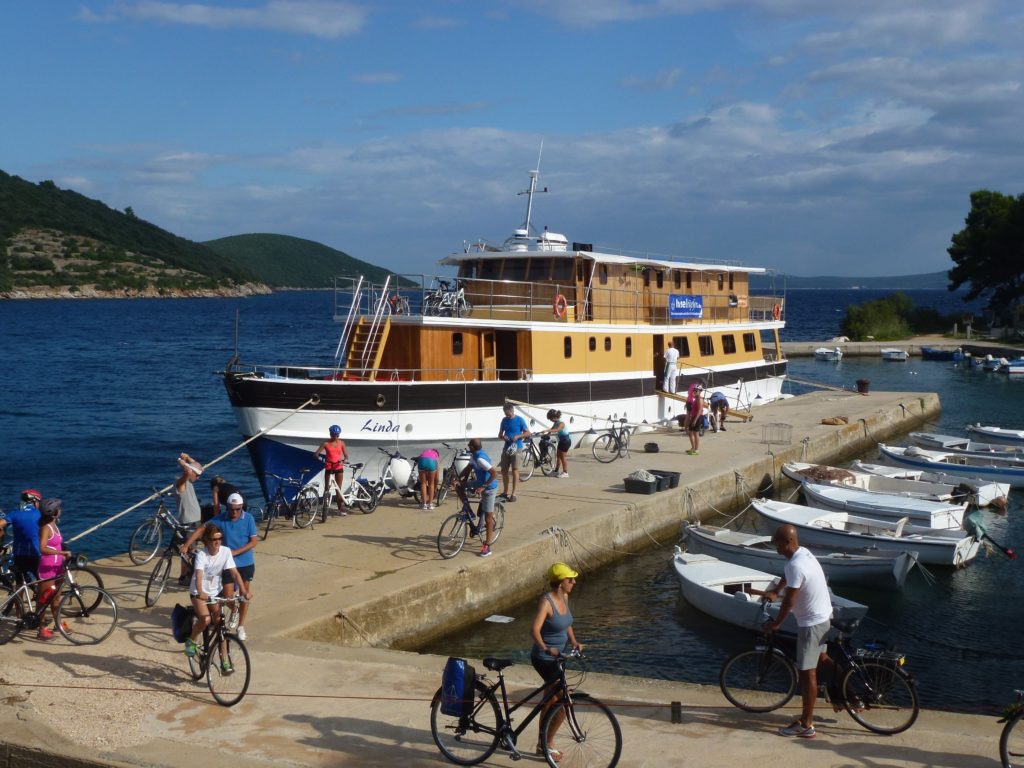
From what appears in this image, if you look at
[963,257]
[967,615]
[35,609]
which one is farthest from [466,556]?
[963,257]

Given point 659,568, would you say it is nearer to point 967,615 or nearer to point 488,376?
point 967,615

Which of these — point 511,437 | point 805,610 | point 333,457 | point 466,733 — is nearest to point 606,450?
point 511,437

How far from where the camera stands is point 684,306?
30.0m

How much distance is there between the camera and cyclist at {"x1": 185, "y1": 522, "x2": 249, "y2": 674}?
952 centimetres

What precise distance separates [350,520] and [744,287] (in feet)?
67.9

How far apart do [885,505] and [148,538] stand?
1424cm

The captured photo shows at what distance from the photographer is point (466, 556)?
14859 millimetres

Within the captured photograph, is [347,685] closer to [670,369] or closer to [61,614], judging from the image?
[61,614]

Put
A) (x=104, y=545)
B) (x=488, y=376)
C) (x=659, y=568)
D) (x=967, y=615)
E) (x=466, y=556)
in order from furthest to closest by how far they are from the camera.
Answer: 1. (x=488, y=376)
2. (x=104, y=545)
3. (x=659, y=568)
4. (x=967, y=615)
5. (x=466, y=556)

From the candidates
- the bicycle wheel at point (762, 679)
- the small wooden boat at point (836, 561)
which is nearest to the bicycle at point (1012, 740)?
the bicycle wheel at point (762, 679)

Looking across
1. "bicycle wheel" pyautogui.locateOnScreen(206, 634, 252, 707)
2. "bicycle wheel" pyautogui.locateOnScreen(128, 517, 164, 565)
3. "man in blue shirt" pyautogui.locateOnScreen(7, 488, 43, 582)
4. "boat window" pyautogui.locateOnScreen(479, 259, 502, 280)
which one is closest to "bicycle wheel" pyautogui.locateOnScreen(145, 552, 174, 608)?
"man in blue shirt" pyautogui.locateOnScreen(7, 488, 43, 582)

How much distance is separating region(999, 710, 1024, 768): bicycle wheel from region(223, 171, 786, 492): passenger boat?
14415 mm

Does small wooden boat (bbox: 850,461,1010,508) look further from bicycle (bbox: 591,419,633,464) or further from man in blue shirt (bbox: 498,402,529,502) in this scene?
man in blue shirt (bbox: 498,402,529,502)

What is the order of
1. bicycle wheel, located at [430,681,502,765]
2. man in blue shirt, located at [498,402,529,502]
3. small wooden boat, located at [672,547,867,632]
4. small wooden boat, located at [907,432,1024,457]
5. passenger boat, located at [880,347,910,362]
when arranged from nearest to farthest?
bicycle wheel, located at [430,681,502,765] → small wooden boat, located at [672,547,867,632] → man in blue shirt, located at [498,402,529,502] → small wooden boat, located at [907,432,1024,457] → passenger boat, located at [880,347,910,362]
